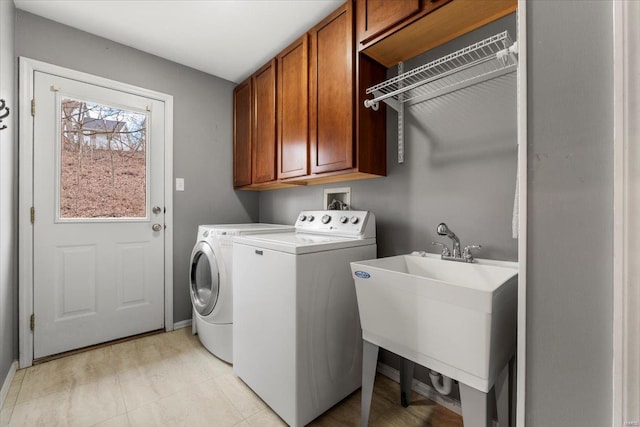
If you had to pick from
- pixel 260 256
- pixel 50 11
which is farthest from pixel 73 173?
pixel 260 256

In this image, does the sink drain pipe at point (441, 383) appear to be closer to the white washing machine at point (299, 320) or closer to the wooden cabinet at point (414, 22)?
the white washing machine at point (299, 320)

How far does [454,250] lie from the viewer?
4.48 feet

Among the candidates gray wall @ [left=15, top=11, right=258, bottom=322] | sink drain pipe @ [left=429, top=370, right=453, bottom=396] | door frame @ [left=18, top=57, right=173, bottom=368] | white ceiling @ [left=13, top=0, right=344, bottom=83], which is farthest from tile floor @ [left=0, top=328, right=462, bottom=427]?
white ceiling @ [left=13, top=0, right=344, bottom=83]

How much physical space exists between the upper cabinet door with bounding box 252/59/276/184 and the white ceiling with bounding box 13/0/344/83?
0.57ft

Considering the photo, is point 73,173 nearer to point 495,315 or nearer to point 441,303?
point 441,303

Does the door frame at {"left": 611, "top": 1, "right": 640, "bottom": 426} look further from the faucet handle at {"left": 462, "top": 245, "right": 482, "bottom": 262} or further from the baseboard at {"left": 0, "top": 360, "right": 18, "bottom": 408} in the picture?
the baseboard at {"left": 0, "top": 360, "right": 18, "bottom": 408}

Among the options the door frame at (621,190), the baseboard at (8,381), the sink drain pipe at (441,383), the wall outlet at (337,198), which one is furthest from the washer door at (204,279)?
the door frame at (621,190)

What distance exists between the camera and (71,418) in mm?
1391

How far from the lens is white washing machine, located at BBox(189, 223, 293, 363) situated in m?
1.91

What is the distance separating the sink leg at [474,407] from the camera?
34.9 inches

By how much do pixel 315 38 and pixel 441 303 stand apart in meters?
1.80

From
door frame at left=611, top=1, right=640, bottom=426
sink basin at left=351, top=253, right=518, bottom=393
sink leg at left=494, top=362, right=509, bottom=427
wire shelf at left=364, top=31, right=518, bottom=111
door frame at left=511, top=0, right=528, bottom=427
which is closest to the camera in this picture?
door frame at left=611, top=1, right=640, bottom=426

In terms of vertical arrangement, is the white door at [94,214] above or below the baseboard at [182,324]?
above

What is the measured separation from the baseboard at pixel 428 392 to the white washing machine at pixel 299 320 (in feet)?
0.91
